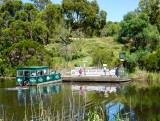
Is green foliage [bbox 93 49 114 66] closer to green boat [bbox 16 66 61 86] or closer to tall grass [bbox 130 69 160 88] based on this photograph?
tall grass [bbox 130 69 160 88]

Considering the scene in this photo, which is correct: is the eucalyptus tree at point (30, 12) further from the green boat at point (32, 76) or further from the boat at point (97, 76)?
the green boat at point (32, 76)

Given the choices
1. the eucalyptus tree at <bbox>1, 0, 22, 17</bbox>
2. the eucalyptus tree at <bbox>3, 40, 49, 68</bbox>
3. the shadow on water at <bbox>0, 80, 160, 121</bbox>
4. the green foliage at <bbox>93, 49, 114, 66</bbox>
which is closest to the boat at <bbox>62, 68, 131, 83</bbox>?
the green foliage at <bbox>93, 49, 114, 66</bbox>

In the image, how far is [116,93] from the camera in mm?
33188

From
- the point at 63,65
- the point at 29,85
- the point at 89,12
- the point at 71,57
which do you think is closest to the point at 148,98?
the point at 29,85

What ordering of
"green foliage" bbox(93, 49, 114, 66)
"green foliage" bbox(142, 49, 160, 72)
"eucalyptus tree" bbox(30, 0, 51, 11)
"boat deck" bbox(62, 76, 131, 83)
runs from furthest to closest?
"eucalyptus tree" bbox(30, 0, 51, 11) < "green foliage" bbox(93, 49, 114, 66) < "green foliage" bbox(142, 49, 160, 72) < "boat deck" bbox(62, 76, 131, 83)

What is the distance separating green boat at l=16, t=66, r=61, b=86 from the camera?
40.6 meters

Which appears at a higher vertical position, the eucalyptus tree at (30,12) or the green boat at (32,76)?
the eucalyptus tree at (30,12)

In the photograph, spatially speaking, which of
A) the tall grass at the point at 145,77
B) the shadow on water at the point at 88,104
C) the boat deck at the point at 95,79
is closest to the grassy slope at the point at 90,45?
the boat deck at the point at 95,79

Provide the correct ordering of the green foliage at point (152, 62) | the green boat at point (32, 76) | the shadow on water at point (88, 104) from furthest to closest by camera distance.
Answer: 1. the green foliage at point (152, 62)
2. the green boat at point (32, 76)
3. the shadow on water at point (88, 104)

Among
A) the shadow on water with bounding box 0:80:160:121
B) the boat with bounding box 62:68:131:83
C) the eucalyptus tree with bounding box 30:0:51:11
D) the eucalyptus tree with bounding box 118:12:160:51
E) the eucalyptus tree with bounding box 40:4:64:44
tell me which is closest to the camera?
the shadow on water with bounding box 0:80:160:121

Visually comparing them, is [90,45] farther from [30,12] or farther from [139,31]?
[139,31]

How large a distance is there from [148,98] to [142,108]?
551 centimetres

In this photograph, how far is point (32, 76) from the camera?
41219 mm

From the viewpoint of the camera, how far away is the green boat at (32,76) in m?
40.6
